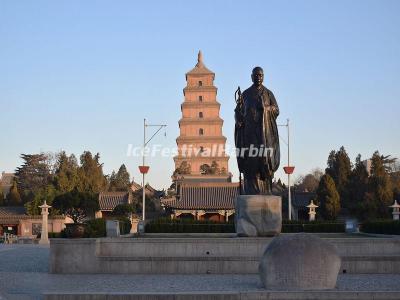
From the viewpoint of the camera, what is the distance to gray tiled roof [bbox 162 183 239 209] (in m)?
50.7

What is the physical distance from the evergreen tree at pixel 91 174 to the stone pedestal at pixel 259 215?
43403 millimetres

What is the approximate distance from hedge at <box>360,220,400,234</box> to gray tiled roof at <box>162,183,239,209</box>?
82.2 ft

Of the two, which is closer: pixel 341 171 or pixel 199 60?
pixel 341 171

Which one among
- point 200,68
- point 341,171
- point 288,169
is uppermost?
point 200,68

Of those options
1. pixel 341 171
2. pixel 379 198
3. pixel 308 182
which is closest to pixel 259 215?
pixel 379 198

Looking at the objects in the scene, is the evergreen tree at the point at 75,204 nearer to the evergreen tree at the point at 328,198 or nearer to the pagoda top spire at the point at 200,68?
the evergreen tree at the point at 328,198

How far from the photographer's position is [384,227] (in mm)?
22484

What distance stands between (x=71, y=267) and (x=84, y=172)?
1844 inches

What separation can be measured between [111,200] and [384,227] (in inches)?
1485

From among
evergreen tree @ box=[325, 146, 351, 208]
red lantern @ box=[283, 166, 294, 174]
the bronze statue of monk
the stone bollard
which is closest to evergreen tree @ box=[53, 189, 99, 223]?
red lantern @ box=[283, 166, 294, 174]

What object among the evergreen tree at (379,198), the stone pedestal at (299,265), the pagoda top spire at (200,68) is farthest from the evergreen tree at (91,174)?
the stone pedestal at (299,265)

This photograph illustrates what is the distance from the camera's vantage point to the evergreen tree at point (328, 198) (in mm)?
44906

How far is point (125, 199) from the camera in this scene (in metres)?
57.0

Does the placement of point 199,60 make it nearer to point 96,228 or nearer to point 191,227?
point 191,227
